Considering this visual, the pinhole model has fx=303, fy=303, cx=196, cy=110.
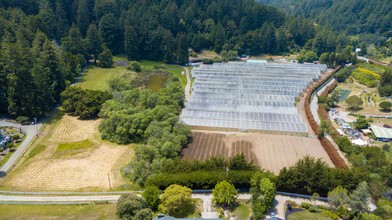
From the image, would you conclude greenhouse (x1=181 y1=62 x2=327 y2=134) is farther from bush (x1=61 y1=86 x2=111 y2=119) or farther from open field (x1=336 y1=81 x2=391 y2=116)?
bush (x1=61 y1=86 x2=111 y2=119)

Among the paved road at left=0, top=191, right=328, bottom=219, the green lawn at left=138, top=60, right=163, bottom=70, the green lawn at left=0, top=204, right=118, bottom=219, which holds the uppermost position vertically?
the green lawn at left=0, top=204, right=118, bottom=219

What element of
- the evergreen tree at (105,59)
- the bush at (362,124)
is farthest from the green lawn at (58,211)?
the evergreen tree at (105,59)

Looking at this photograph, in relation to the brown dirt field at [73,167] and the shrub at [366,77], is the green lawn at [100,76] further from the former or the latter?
the shrub at [366,77]

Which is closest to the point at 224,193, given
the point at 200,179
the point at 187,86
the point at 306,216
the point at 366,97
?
the point at 200,179

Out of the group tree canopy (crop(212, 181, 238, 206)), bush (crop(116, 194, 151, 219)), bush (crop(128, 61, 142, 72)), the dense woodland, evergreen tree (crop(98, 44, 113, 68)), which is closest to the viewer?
bush (crop(116, 194, 151, 219))

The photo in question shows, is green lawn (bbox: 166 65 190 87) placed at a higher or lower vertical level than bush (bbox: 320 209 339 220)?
lower

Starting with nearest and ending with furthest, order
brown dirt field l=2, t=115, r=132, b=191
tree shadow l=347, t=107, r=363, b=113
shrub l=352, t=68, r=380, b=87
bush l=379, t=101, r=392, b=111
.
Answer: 1. brown dirt field l=2, t=115, r=132, b=191
2. bush l=379, t=101, r=392, b=111
3. tree shadow l=347, t=107, r=363, b=113
4. shrub l=352, t=68, r=380, b=87

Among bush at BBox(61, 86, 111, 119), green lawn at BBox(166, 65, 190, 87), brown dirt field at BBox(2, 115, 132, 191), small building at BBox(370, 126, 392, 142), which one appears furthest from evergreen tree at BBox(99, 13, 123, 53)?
small building at BBox(370, 126, 392, 142)

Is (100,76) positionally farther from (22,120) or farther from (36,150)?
(36,150)
